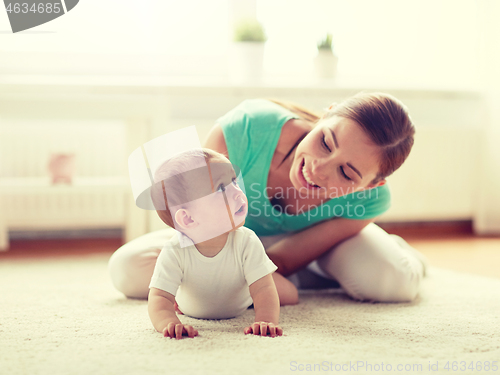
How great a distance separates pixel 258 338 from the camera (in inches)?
29.7

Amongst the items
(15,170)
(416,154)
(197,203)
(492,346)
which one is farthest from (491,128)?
(15,170)

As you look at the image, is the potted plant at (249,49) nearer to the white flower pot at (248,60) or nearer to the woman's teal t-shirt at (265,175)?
the white flower pot at (248,60)

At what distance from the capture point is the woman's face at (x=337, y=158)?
91cm

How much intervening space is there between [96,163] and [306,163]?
1.29 m

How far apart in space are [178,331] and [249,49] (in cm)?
146

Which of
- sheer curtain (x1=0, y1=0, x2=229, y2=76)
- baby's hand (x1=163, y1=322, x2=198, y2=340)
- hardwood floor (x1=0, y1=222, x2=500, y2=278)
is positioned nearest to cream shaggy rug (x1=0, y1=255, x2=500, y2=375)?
baby's hand (x1=163, y1=322, x2=198, y2=340)

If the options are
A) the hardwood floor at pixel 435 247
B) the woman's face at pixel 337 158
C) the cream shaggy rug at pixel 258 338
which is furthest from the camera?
the hardwood floor at pixel 435 247

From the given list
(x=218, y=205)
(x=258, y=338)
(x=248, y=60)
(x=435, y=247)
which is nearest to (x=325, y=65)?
(x=248, y=60)

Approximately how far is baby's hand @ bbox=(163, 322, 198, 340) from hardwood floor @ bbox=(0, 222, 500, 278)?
101 cm

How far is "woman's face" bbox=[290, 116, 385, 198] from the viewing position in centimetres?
91

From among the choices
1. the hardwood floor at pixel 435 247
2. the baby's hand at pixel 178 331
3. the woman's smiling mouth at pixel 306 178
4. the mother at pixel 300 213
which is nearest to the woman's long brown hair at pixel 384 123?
the mother at pixel 300 213

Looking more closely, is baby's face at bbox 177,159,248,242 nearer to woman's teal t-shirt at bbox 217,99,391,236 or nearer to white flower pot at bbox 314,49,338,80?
woman's teal t-shirt at bbox 217,99,391,236

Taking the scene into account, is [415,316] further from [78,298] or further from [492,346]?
[78,298]
